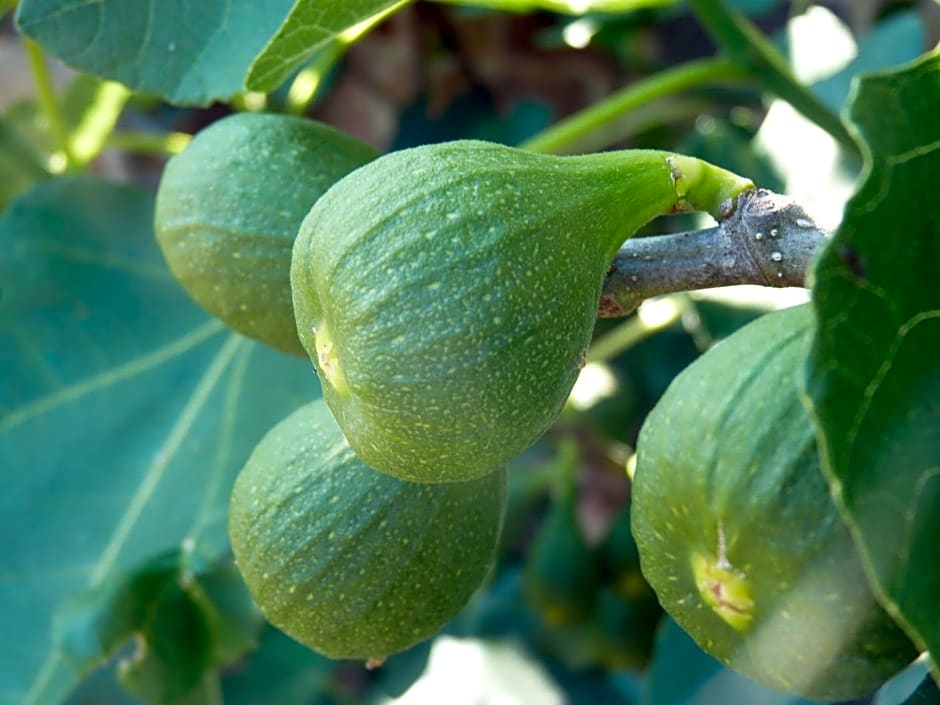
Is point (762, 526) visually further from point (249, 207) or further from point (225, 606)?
point (225, 606)

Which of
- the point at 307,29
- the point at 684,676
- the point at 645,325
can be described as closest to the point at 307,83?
the point at 645,325

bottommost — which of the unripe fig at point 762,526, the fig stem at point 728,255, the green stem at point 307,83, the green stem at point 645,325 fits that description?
the green stem at point 645,325

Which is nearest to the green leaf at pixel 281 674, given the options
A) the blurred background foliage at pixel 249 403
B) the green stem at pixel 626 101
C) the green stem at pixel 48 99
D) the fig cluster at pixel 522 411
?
the blurred background foliage at pixel 249 403

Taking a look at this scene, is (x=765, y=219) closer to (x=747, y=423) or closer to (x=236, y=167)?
(x=747, y=423)

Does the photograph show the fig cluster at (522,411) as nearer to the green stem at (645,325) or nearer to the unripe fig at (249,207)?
the unripe fig at (249,207)

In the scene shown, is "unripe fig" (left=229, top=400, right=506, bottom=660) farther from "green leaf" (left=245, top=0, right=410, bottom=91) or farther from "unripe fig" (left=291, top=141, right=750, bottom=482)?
"green leaf" (left=245, top=0, right=410, bottom=91)

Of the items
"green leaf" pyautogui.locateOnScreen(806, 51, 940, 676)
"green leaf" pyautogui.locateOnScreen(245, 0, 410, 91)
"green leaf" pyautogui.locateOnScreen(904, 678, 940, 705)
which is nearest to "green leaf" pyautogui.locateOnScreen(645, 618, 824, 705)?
"green leaf" pyautogui.locateOnScreen(904, 678, 940, 705)
